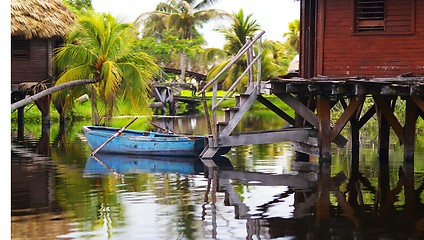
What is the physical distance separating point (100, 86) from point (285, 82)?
386 inches

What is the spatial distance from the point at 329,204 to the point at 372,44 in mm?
6004

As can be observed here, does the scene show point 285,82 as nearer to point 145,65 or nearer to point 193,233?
point 193,233

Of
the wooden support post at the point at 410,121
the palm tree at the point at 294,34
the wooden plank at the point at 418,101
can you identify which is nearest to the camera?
the wooden plank at the point at 418,101

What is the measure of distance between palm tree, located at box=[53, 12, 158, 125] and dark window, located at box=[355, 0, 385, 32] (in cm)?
962

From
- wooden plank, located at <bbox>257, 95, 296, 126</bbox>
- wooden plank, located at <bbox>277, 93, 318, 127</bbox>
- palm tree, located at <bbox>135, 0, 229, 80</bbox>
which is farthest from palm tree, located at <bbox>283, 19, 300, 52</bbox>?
wooden plank, located at <bbox>277, 93, 318, 127</bbox>

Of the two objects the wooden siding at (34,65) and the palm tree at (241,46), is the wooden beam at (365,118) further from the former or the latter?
the palm tree at (241,46)

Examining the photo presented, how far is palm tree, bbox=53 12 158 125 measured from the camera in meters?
26.8

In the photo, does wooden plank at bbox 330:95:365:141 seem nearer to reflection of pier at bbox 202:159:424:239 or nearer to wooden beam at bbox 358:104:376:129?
reflection of pier at bbox 202:159:424:239

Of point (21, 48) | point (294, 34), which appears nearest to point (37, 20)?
point (21, 48)

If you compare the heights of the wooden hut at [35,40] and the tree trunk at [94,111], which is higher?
the wooden hut at [35,40]

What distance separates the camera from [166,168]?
19.6 metres

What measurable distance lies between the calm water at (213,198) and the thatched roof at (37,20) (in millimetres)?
8871

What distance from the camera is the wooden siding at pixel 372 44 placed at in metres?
18.6

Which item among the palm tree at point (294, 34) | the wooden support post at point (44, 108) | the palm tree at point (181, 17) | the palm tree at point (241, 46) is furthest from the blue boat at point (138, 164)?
the palm tree at point (294, 34)
